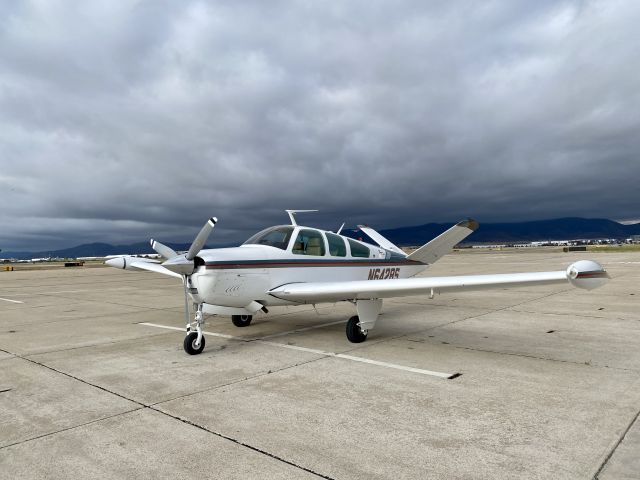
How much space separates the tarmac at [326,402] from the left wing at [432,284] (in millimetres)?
941

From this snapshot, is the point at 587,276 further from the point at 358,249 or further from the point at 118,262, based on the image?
the point at 118,262

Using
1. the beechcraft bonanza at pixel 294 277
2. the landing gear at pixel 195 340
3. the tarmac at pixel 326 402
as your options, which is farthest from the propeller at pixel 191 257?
the tarmac at pixel 326 402

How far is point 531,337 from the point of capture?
26.4ft

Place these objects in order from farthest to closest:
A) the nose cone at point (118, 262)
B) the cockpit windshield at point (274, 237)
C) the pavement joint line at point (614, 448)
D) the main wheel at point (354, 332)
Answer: the nose cone at point (118, 262) < the cockpit windshield at point (274, 237) < the main wheel at point (354, 332) < the pavement joint line at point (614, 448)

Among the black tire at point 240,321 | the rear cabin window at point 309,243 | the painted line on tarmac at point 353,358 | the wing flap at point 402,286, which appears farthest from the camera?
the black tire at point 240,321

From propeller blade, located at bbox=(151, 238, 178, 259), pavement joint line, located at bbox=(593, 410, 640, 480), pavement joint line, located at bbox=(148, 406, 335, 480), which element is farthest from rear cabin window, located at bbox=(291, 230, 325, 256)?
pavement joint line, located at bbox=(593, 410, 640, 480)

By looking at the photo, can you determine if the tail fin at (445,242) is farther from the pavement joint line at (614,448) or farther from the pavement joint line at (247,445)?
the pavement joint line at (247,445)

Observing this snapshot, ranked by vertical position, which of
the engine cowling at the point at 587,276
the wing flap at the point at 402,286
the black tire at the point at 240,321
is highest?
the engine cowling at the point at 587,276

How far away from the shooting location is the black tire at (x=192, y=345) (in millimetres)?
6961

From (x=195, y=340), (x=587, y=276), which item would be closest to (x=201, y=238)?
(x=195, y=340)

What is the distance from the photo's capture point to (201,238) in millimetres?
6562

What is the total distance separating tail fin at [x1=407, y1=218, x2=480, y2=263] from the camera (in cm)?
941

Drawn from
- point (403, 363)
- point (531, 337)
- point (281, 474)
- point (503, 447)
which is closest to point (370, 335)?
point (403, 363)

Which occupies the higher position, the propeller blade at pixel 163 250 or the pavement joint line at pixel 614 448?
the propeller blade at pixel 163 250
